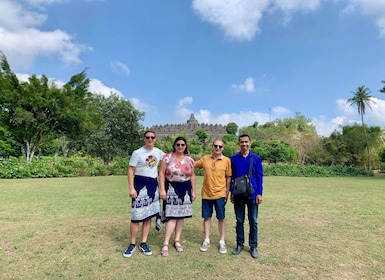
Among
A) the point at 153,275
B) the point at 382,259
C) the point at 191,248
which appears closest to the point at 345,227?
the point at 382,259

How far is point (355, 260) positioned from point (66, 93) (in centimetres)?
2167

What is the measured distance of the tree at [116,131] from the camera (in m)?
23.7

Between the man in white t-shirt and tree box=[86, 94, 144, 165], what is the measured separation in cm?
2080

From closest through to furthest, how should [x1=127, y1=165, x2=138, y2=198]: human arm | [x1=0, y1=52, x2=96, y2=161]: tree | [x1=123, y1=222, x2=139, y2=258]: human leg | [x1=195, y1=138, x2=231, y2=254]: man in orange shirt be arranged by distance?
[x1=127, y1=165, x2=138, y2=198]: human arm → [x1=123, y1=222, x2=139, y2=258]: human leg → [x1=195, y1=138, x2=231, y2=254]: man in orange shirt → [x1=0, y1=52, x2=96, y2=161]: tree

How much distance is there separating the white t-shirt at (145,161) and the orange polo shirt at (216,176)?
67cm

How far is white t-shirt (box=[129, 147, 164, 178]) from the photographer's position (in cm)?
341

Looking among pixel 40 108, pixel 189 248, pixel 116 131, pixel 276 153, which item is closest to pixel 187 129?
pixel 276 153

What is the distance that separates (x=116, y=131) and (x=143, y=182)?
70.3 ft

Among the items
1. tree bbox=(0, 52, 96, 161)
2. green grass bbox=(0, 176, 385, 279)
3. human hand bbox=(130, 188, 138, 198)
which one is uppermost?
→ tree bbox=(0, 52, 96, 161)

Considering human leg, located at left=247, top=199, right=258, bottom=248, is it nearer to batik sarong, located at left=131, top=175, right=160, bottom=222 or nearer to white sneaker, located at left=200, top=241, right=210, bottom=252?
white sneaker, located at left=200, top=241, right=210, bottom=252

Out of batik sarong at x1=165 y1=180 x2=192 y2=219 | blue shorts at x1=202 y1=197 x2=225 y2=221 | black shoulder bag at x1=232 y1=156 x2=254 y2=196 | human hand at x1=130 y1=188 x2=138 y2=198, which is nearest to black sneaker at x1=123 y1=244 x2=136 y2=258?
batik sarong at x1=165 y1=180 x2=192 y2=219

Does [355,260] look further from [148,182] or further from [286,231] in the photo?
[148,182]

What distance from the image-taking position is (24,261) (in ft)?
10.9

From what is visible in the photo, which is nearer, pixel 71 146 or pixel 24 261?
pixel 24 261
